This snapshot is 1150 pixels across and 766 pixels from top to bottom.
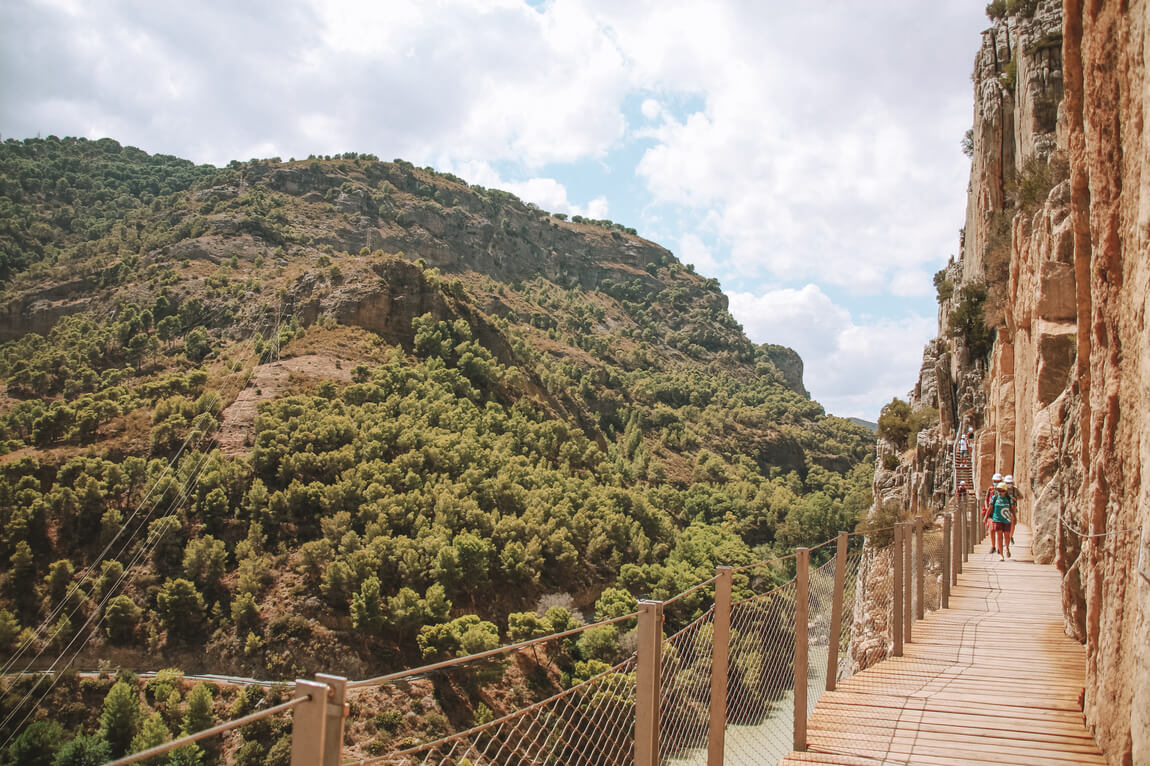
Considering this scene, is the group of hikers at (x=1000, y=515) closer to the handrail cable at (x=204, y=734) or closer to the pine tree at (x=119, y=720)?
the handrail cable at (x=204, y=734)

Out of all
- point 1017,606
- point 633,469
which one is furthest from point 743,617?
point 633,469

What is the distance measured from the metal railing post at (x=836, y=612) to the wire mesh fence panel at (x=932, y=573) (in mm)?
4089

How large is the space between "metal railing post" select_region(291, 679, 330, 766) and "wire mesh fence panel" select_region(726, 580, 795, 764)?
386 centimetres

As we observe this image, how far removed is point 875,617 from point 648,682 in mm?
13548

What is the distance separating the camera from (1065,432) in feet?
29.7

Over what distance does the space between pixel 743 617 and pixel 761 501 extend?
80.8m

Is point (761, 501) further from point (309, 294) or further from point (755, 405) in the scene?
point (309, 294)

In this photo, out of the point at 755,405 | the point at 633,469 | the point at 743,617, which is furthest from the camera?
the point at 755,405

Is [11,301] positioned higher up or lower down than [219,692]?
higher up

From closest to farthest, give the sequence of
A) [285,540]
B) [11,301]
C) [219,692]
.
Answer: [219,692] < [285,540] < [11,301]

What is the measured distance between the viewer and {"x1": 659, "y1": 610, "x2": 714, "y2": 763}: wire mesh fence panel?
187 inches

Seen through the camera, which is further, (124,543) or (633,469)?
(633,469)

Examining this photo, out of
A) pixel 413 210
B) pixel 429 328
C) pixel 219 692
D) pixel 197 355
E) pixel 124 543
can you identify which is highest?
pixel 413 210

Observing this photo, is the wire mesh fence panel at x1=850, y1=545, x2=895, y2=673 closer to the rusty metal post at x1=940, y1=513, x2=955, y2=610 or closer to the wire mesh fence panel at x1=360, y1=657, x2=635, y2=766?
the rusty metal post at x1=940, y1=513, x2=955, y2=610
